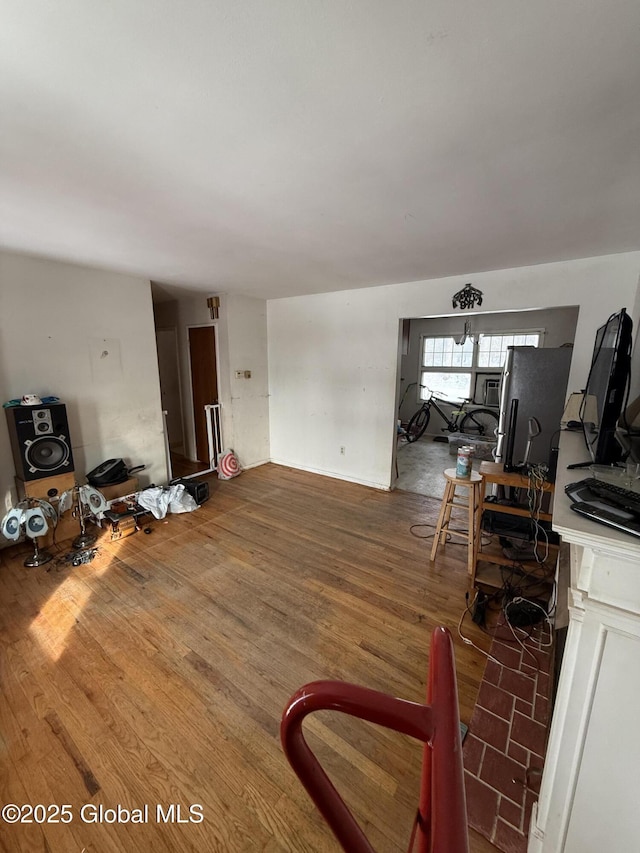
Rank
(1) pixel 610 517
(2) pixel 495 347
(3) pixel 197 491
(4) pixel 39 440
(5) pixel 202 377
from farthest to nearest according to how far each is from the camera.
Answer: (2) pixel 495 347 < (5) pixel 202 377 < (3) pixel 197 491 < (4) pixel 39 440 < (1) pixel 610 517

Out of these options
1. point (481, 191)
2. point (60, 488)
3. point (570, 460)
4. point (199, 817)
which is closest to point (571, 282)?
point (481, 191)

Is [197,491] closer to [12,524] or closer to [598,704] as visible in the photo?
[12,524]

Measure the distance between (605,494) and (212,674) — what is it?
1.94 meters

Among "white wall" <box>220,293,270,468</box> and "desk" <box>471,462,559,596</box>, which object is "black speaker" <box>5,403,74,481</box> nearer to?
"white wall" <box>220,293,270,468</box>

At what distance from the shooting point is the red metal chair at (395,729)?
384mm

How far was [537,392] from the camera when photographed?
299 cm

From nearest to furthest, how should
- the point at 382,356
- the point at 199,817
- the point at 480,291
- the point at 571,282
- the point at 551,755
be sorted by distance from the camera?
the point at 551,755, the point at 199,817, the point at 571,282, the point at 480,291, the point at 382,356

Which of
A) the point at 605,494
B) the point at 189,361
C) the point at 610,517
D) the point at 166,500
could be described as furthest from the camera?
the point at 189,361

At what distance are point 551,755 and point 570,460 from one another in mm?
1141

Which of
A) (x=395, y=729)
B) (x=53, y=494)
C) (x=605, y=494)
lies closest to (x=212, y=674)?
(x=395, y=729)

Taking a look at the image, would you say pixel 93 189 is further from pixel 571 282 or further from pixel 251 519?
pixel 571 282

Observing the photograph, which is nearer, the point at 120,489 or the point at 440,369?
the point at 120,489

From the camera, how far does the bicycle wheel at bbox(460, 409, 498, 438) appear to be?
21.6 feet

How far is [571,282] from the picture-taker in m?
2.88
